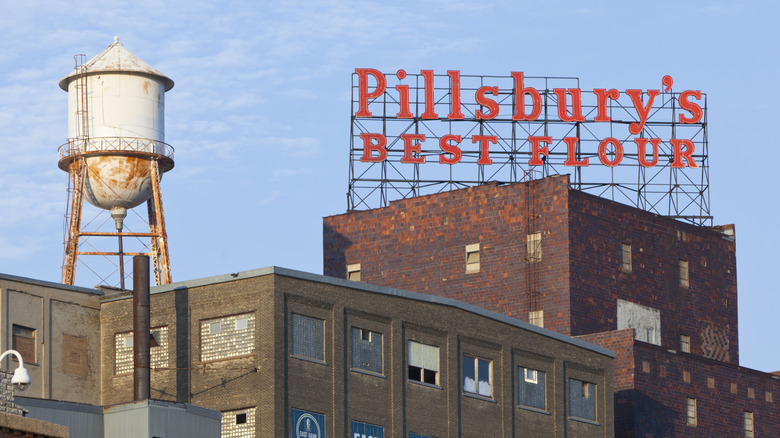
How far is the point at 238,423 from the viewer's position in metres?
78.2

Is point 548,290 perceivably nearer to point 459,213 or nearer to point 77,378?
point 459,213

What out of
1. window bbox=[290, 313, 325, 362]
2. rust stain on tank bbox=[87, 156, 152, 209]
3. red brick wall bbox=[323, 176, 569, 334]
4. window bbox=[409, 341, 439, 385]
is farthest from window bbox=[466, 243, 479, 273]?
window bbox=[290, 313, 325, 362]

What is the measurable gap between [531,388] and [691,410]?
1638 centimetres

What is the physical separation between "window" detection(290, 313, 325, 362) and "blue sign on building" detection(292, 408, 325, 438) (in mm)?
2490

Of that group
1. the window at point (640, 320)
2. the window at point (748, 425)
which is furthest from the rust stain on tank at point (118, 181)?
the window at point (748, 425)

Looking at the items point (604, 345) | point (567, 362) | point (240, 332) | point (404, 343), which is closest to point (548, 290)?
point (604, 345)

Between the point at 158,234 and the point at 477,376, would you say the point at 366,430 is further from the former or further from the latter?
the point at 158,234

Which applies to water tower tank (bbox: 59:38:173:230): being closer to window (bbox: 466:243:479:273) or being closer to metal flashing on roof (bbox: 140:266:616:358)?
metal flashing on roof (bbox: 140:266:616:358)

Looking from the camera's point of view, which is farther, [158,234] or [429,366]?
[158,234]

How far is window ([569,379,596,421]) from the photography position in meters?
93.4

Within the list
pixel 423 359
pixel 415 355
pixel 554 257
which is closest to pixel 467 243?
pixel 554 257

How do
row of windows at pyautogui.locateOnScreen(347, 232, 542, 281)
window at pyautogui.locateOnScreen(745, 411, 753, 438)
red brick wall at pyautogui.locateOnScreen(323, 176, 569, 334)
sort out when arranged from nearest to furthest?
window at pyautogui.locateOnScreen(745, 411, 753, 438), red brick wall at pyautogui.locateOnScreen(323, 176, 569, 334), row of windows at pyautogui.locateOnScreen(347, 232, 542, 281)

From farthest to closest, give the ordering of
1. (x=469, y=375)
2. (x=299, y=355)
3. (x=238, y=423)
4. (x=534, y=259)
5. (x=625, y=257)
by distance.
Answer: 1. (x=625, y=257)
2. (x=534, y=259)
3. (x=469, y=375)
4. (x=299, y=355)
5. (x=238, y=423)

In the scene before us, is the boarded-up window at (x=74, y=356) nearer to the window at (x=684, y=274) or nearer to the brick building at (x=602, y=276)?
the brick building at (x=602, y=276)
